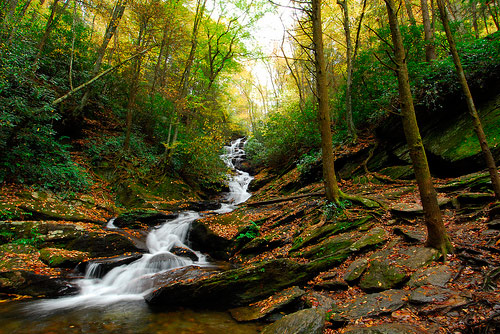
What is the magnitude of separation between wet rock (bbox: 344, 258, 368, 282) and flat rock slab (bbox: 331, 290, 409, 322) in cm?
60

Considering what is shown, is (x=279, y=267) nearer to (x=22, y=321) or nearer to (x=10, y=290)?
(x=22, y=321)

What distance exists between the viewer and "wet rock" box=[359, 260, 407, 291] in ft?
12.6

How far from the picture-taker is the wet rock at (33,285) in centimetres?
524

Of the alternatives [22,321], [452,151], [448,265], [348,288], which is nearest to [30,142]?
[22,321]

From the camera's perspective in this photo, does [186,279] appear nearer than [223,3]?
Yes

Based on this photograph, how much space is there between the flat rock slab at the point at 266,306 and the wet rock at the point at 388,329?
1.56 metres

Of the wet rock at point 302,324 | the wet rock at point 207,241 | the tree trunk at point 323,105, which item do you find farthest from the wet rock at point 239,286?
the tree trunk at point 323,105

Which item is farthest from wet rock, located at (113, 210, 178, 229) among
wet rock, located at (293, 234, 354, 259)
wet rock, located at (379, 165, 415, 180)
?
wet rock, located at (379, 165, 415, 180)

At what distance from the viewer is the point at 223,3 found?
54.7 feet

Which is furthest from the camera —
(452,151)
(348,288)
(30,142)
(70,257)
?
(30,142)

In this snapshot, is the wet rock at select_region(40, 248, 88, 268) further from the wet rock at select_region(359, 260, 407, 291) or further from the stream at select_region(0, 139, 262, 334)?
the wet rock at select_region(359, 260, 407, 291)

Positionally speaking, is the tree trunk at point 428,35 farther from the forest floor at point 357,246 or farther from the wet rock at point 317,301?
the wet rock at point 317,301

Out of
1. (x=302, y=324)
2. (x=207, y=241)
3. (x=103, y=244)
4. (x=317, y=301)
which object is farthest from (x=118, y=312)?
(x=317, y=301)

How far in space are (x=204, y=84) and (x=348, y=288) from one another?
18328 mm
